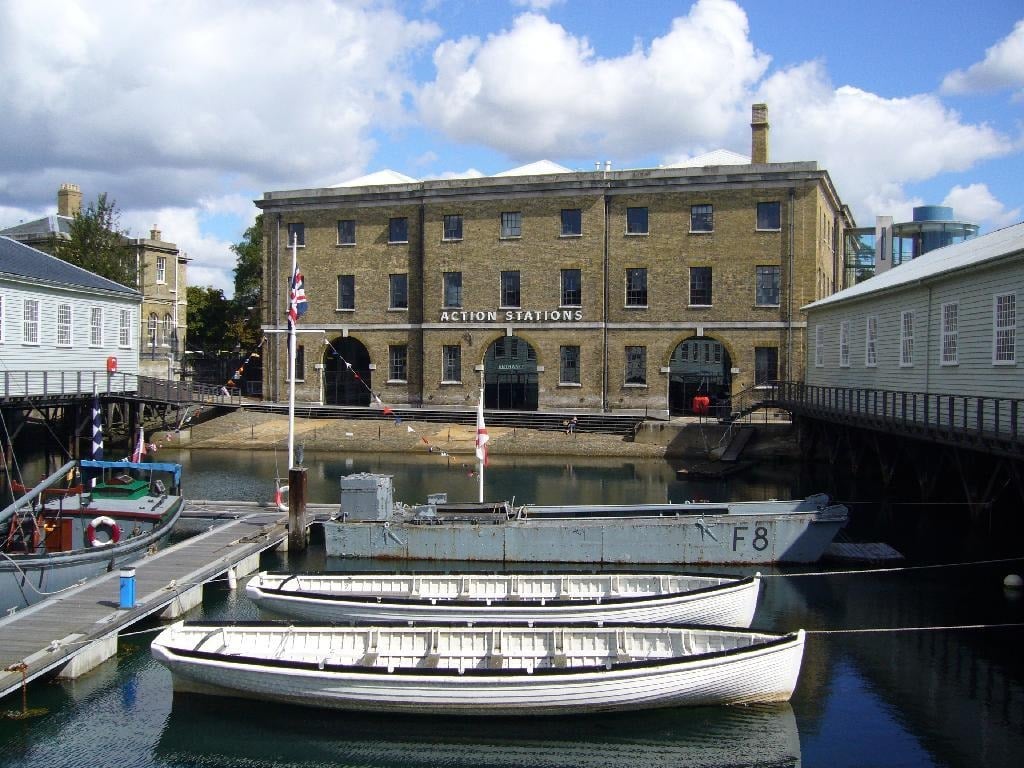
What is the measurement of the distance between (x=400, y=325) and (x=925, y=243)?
34612 millimetres

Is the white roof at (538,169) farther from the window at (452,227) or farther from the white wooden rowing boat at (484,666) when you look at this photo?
the white wooden rowing boat at (484,666)

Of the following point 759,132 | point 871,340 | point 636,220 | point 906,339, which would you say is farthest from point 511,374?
point 906,339

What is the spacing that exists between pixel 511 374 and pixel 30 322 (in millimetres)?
26745

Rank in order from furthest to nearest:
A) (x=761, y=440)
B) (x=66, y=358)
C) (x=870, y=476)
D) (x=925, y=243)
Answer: (x=925, y=243) < (x=761, y=440) < (x=870, y=476) < (x=66, y=358)

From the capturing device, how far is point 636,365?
52.8 meters

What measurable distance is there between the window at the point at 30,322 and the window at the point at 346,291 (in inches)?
933

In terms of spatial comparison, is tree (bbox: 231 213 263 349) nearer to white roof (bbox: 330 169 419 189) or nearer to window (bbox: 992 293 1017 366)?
white roof (bbox: 330 169 419 189)

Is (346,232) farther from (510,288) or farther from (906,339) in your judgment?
(906,339)

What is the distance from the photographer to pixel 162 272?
244ft

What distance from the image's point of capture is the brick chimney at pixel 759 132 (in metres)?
52.6

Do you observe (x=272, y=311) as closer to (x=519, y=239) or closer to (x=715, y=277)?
(x=519, y=239)

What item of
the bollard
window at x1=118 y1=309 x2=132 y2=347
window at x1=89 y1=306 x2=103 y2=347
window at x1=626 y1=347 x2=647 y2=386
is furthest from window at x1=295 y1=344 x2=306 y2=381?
the bollard

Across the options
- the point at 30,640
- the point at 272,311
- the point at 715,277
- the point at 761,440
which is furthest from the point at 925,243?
the point at 30,640

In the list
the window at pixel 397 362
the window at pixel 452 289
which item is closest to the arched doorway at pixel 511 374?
the window at pixel 452 289
